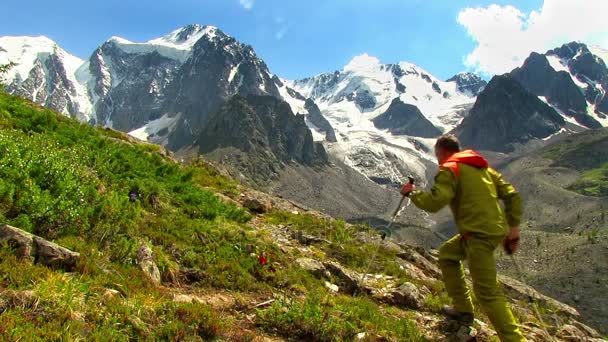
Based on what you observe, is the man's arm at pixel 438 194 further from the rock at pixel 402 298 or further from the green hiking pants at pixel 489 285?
the rock at pixel 402 298

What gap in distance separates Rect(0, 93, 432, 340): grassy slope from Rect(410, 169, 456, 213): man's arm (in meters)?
2.33

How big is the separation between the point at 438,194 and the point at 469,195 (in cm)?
67

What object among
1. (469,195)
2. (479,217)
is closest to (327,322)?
(479,217)

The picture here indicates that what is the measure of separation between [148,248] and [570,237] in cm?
19020

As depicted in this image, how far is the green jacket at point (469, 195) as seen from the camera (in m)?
7.38

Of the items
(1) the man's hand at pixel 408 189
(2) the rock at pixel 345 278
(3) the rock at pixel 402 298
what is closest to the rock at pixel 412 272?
(3) the rock at pixel 402 298

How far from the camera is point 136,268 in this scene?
847 centimetres

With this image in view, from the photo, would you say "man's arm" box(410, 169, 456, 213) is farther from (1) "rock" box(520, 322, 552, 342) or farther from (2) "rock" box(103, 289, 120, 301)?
(1) "rock" box(520, 322, 552, 342)

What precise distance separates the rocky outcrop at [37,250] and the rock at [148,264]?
1.47 meters

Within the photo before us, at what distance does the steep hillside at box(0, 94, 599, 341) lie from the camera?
6.15 meters

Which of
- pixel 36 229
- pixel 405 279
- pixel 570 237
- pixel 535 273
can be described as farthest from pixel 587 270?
pixel 36 229

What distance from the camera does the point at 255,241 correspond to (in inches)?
488

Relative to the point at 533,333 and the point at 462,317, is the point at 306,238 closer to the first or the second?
the point at 533,333

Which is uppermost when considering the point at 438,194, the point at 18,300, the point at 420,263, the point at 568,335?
the point at 438,194
